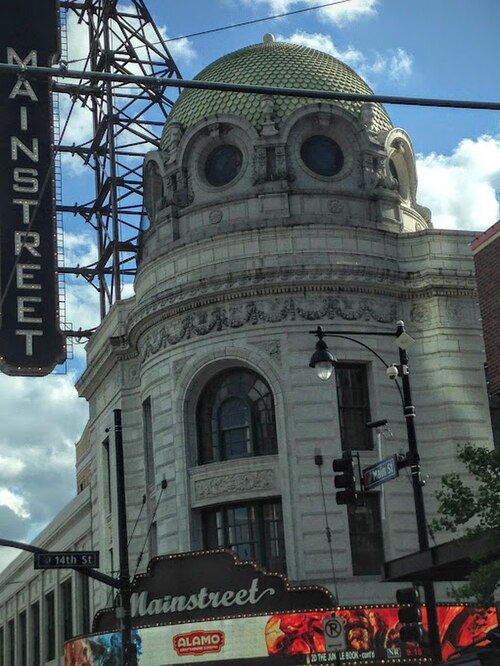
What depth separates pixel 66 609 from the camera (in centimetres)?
5694

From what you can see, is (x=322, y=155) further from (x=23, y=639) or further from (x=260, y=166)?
(x=23, y=639)

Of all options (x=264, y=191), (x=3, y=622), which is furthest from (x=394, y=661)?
(x=3, y=622)

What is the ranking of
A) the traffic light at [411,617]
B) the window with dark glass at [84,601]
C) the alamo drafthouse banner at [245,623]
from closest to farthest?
the traffic light at [411,617] < the alamo drafthouse banner at [245,623] < the window with dark glass at [84,601]

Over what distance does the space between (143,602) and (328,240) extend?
41.4 ft

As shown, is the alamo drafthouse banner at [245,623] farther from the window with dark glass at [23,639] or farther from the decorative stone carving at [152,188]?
the window with dark glass at [23,639]

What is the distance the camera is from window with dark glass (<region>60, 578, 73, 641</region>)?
56031 mm

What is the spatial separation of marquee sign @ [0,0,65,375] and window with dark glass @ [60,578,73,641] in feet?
48.3

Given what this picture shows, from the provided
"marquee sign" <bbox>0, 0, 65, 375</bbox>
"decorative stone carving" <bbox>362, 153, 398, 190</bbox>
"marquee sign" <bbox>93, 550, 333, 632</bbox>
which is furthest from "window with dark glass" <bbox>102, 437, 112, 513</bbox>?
"decorative stone carving" <bbox>362, 153, 398, 190</bbox>

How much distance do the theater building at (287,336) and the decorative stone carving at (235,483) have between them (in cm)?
4

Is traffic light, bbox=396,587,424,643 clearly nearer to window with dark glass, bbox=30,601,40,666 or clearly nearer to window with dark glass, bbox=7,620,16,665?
window with dark glass, bbox=30,601,40,666

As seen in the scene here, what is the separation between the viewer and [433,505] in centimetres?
3959

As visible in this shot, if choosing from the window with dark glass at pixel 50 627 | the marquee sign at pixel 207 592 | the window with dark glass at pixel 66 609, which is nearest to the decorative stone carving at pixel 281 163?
the marquee sign at pixel 207 592

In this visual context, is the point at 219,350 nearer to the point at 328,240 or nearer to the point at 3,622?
the point at 328,240

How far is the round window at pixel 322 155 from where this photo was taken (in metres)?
43.0
